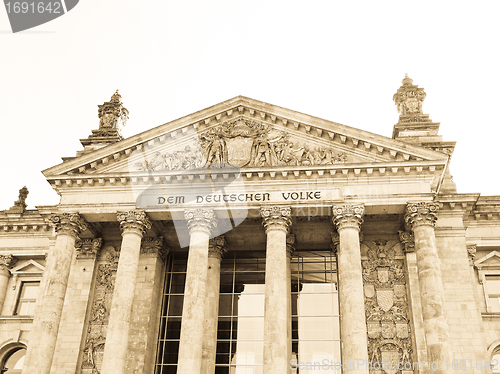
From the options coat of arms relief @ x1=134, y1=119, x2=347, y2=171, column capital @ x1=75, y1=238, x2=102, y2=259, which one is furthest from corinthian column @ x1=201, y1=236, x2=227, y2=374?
column capital @ x1=75, y1=238, x2=102, y2=259

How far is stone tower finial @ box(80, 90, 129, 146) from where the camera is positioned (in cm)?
2914

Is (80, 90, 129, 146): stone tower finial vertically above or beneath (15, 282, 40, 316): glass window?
above

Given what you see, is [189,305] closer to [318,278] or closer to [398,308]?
[318,278]

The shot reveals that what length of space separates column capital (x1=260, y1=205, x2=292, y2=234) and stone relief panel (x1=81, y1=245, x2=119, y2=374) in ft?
27.4

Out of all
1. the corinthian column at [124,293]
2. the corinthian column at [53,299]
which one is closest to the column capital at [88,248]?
the corinthian column at [53,299]

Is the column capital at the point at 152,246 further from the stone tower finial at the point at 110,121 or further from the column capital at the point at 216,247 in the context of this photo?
the stone tower finial at the point at 110,121

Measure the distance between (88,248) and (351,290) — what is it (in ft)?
44.3

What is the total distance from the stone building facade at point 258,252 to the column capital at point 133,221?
0.24 ft

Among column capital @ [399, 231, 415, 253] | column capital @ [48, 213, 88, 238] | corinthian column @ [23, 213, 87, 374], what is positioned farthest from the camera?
column capital @ [399, 231, 415, 253]

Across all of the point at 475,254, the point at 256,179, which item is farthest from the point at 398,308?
the point at 256,179

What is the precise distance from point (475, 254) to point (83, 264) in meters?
19.9

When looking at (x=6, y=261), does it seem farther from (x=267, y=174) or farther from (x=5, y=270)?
(x=267, y=174)

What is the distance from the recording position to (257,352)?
25.1 metres

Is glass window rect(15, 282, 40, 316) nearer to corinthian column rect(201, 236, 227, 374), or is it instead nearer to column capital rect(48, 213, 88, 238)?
column capital rect(48, 213, 88, 238)
